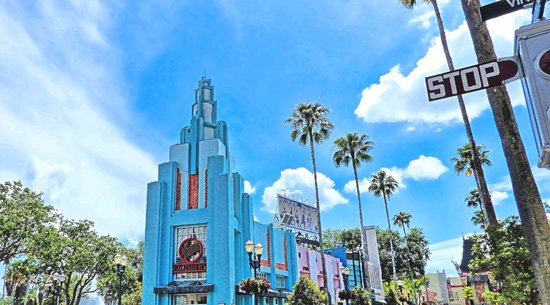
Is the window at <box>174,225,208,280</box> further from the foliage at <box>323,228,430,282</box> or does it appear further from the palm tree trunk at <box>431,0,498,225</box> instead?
the foliage at <box>323,228,430,282</box>

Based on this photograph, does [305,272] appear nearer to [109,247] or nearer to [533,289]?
[109,247]

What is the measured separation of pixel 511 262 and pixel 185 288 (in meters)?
21.3

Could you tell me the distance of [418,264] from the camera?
67.2 m

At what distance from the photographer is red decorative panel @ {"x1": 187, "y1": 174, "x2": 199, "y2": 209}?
31594 mm

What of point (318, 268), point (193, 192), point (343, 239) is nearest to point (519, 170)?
point (193, 192)

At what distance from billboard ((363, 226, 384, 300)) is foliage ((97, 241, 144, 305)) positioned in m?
27.7

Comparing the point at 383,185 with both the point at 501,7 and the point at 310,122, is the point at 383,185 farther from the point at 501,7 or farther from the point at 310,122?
→ the point at 501,7

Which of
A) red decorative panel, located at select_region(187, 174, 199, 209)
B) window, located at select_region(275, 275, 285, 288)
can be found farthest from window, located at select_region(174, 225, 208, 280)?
window, located at select_region(275, 275, 285, 288)

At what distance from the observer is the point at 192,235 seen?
31.0 m

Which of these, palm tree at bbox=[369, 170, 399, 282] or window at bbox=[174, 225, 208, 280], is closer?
window at bbox=[174, 225, 208, 280]

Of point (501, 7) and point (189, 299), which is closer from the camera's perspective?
point (501, 7)

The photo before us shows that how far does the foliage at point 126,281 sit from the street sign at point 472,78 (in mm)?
42807

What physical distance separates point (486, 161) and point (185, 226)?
1032 inches

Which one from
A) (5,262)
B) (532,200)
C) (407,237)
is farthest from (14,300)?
(407,237)
